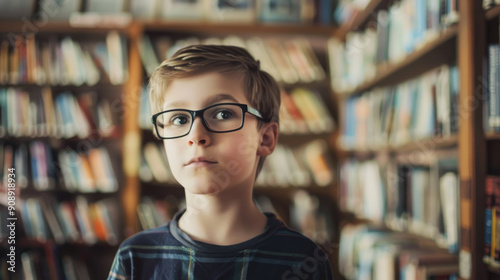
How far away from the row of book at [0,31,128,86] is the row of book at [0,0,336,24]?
18 cm

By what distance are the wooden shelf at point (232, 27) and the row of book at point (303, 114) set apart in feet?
1.31

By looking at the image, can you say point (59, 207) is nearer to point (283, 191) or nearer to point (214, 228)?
point (283, 191)

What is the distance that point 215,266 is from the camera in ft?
2.22

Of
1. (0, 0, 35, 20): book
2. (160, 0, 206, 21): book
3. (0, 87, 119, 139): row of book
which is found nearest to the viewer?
(0, 0, 35, 20): book

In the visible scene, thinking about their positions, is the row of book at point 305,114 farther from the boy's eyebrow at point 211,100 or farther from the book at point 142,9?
the boy's eyebrow at point 211,100

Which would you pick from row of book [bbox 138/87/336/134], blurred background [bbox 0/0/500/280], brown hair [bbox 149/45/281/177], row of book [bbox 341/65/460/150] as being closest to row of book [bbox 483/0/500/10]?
row of book [bbox 341/65/460/150]

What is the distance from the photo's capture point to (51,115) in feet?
8.73

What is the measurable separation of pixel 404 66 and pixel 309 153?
1.04 meters

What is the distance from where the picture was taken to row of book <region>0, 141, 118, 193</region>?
8.58 feet

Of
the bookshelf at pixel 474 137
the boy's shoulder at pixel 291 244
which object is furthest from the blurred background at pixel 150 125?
the boy's shoulder at pixel 291 244

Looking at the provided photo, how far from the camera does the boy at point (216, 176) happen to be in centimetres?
66

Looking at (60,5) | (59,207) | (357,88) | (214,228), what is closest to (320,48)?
(357,88)

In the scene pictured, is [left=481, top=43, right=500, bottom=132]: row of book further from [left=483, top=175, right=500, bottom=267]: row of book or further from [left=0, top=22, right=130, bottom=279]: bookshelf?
[left=0, top=22, right=130, bottom=279]: bookshelf

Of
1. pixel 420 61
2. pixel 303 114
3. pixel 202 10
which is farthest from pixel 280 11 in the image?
pixel 420 61
